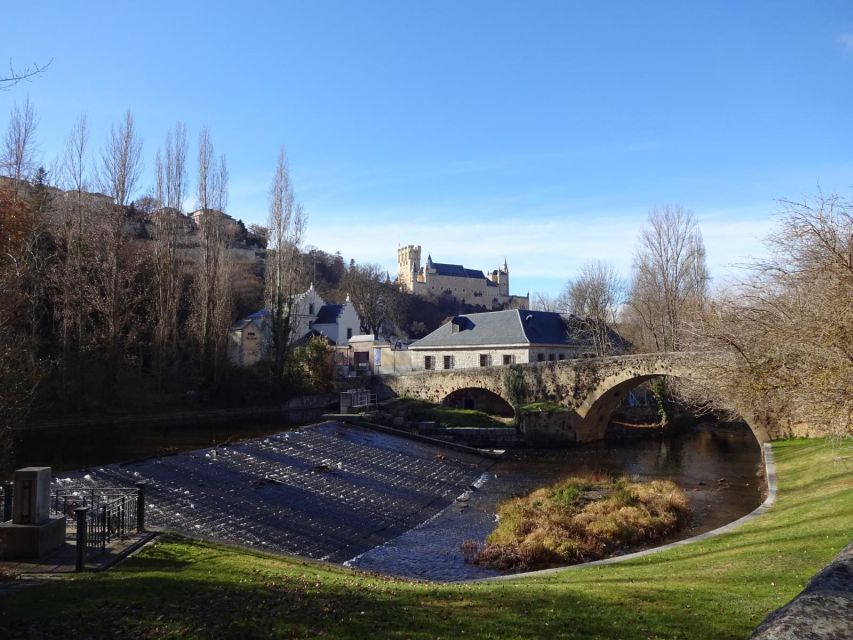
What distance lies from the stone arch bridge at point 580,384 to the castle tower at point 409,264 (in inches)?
3513

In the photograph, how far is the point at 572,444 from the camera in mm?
33844

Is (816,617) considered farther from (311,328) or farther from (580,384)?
(311,328)

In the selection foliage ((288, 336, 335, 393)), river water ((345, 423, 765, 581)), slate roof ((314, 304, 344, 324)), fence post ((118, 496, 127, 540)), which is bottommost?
river water ((345, 423, 765, 581))

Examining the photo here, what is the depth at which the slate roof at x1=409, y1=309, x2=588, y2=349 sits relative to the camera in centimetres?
4291

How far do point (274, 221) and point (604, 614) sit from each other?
38038mm

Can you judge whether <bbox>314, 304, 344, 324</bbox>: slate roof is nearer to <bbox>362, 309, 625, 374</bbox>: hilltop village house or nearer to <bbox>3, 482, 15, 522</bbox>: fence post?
<bbox>362, 309, 625, 374</bbox>: hilltop village house

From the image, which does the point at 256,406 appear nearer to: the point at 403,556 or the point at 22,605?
the point at 403,556

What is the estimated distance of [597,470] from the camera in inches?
1003

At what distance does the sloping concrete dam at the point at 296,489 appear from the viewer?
49.5 ft

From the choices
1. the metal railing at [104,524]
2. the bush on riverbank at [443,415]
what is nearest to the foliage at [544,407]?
the bush on riverbank at [443,415]

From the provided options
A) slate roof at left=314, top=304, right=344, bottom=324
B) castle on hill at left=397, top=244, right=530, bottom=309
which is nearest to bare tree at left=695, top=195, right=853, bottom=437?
slate roof at left=314, top=304, right=344, bottom=324

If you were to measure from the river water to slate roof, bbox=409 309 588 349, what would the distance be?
1049 centimetres

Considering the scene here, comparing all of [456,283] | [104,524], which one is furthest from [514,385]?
[456,283]

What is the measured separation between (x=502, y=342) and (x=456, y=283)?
88.3 m
